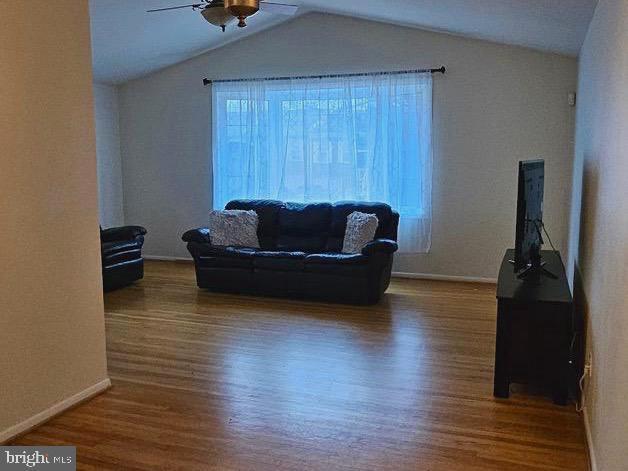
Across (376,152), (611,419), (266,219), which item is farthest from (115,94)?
(611,419)

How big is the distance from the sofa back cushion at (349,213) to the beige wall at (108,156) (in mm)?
3143

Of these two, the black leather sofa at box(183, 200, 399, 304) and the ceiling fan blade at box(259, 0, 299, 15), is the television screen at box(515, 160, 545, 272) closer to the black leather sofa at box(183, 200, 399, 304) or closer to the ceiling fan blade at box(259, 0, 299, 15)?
the black leather sofa at box(183, 200, 399, 304)

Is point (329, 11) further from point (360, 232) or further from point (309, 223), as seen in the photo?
point (360, 232)

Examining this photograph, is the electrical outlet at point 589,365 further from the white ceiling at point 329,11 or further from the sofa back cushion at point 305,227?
the sofa back cushion at point 305,227

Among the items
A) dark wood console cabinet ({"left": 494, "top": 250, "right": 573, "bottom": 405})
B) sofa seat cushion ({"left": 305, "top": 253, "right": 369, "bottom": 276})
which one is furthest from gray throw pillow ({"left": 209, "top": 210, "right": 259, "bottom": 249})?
dark wood console cabinet ({"left": 494, "top": 250, "right": 573, "bottom": 405})

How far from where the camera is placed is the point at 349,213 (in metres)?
5.99

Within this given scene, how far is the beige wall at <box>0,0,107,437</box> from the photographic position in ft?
9.00

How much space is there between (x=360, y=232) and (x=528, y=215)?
2343mm

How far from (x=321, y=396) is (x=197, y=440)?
31.0 inches

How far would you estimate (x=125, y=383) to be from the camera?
3.49 meters

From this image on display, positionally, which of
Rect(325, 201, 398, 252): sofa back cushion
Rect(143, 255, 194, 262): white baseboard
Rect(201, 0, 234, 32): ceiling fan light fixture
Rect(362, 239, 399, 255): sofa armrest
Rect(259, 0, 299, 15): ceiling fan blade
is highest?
Rect(259, 0, 299, 15): ceiling fan blade

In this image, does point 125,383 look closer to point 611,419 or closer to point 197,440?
point 197,440

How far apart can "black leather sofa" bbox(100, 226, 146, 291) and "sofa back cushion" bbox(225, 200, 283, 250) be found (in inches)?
46.3

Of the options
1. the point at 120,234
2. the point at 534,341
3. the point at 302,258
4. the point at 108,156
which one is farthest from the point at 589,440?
the point at 108,156
